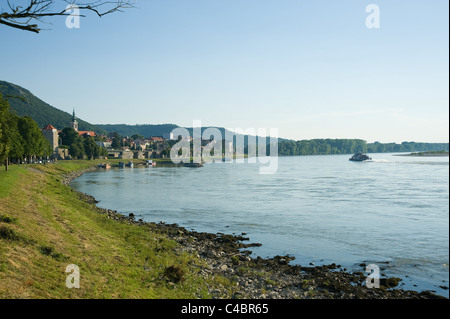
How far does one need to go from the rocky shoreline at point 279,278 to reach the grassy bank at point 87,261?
3.00 feet

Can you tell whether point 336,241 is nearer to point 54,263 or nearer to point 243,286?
point 243,286

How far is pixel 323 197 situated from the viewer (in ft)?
153

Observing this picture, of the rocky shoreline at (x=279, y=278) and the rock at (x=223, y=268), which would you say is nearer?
the rocky shoreline at (x=279, y=278)

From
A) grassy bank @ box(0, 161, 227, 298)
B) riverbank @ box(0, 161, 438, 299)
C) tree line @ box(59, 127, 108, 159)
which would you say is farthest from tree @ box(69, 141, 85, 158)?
grassy bank @ box(0, 161, 227, 298)

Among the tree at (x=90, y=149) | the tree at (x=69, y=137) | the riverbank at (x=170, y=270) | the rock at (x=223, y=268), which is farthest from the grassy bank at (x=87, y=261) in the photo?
the tree at (x=69, y=137)

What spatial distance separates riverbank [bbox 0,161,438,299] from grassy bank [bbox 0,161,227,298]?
4cm

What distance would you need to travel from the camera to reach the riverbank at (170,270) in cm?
1356

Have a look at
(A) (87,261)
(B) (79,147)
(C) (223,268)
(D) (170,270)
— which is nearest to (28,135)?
(A) (87,261)

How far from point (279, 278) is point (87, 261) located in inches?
355

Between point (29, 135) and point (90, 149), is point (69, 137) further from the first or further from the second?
point (29, 135)

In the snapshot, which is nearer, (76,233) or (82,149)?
(76,233)

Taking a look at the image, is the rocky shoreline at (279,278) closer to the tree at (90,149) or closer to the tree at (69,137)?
the tree at (90,149)

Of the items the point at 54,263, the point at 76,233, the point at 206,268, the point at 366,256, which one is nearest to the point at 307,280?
the point at 206,268

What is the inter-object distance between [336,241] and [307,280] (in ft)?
29.2
